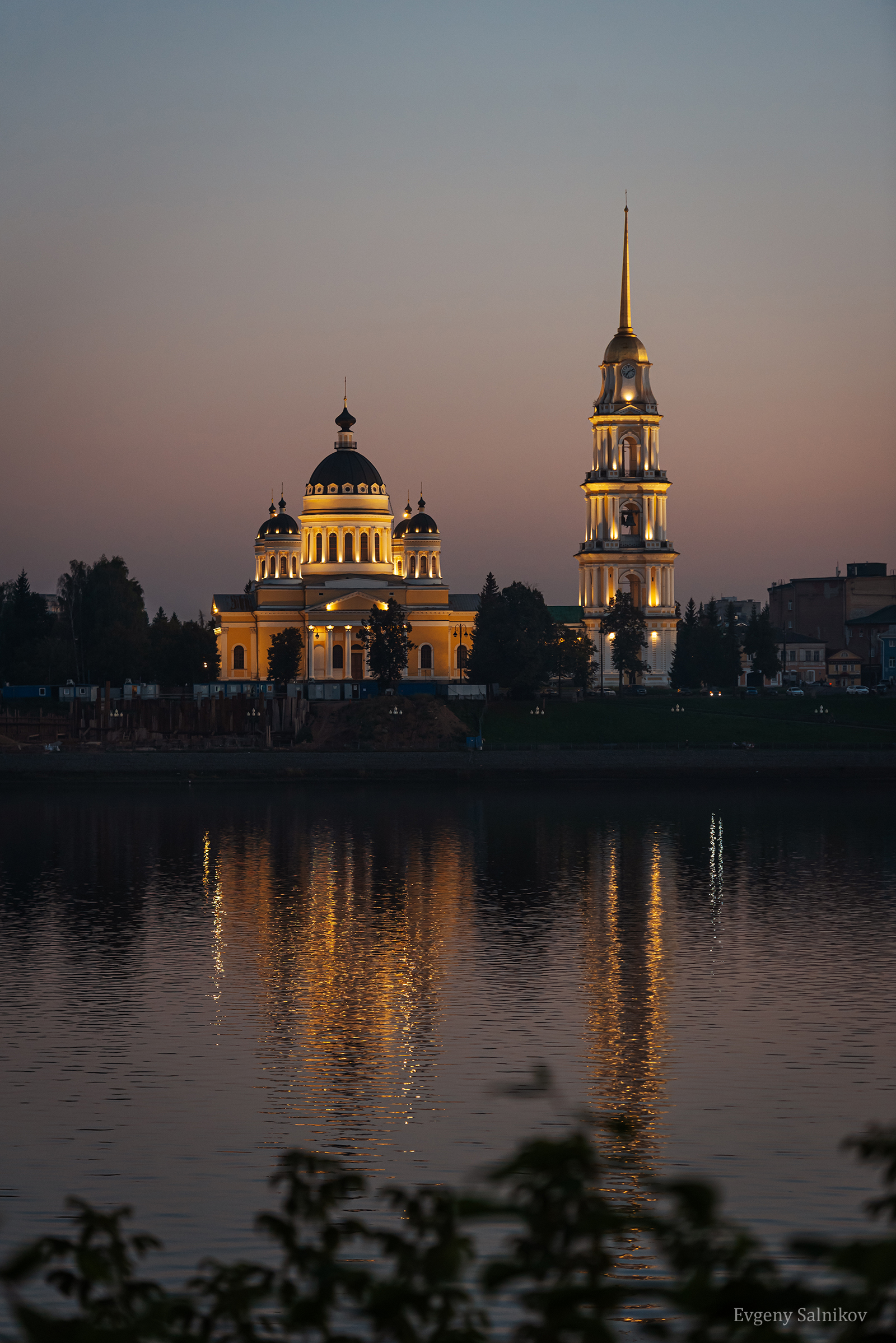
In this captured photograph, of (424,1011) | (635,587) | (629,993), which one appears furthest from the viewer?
(635,587)

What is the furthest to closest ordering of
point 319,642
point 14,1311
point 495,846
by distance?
point 319,642
point 495,846
point 14,1311

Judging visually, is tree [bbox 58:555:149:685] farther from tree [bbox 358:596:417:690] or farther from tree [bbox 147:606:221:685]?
tree [bbox 358:596:417:690]

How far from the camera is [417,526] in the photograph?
5615 inches

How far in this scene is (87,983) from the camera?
107ft

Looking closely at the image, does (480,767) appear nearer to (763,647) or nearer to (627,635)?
(627,635)

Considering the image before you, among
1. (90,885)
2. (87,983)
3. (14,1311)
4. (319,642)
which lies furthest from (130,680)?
(14,1311)

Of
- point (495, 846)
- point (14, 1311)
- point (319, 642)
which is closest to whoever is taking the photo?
point (14, 1311)

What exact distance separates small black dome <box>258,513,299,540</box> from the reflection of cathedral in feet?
1.43

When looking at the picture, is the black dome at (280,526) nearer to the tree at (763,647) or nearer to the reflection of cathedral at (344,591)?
the reflection of cathedral at (344,591)

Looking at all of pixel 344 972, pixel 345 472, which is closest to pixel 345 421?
pixel 345 472

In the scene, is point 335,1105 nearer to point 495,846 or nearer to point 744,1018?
point 744,1018

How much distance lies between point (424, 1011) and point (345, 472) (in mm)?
111592

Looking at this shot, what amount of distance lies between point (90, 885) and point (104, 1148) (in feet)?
95.9

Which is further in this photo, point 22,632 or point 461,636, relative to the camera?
point 461,636
